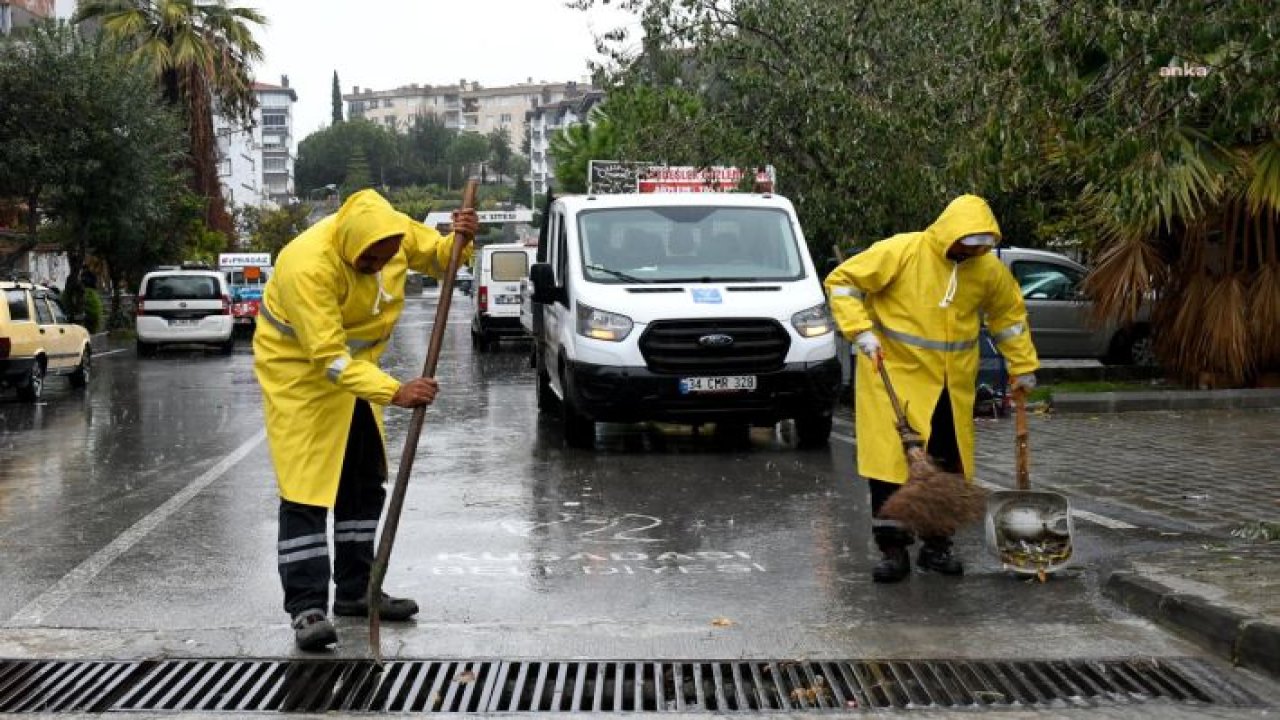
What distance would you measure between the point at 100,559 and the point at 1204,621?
18.1ft

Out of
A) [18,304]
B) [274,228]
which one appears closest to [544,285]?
[18,304]

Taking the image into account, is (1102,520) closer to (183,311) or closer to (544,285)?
(544,285)

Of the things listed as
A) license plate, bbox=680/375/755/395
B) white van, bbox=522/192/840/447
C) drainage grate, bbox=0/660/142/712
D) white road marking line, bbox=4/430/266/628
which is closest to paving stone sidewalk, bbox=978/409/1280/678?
white van, bbox=522/192/840/447

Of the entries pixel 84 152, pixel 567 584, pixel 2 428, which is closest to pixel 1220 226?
pixel 567 584

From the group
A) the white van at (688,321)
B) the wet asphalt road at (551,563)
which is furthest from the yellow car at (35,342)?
the white van at (688,321)

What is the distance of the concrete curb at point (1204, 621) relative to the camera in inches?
247

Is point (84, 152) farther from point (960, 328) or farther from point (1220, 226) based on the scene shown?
point (960, 328)

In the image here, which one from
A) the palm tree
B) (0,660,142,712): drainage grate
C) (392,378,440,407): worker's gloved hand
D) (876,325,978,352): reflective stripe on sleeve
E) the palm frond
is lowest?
(0,660,142,712): drainage grate

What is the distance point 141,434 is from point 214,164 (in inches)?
1376

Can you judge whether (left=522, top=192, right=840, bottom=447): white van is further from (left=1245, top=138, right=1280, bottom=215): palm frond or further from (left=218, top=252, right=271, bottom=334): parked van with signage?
(left=218, top=252, right=271, bottom=334): parked van with signage

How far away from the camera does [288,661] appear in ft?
21.4

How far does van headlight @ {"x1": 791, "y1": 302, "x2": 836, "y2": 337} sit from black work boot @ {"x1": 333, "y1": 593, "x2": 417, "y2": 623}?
261 inches

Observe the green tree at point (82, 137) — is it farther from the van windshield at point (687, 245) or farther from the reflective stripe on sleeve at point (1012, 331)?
the reflective stripe on sleeve at point (1012, 331)

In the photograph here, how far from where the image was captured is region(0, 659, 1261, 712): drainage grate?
594 cm
